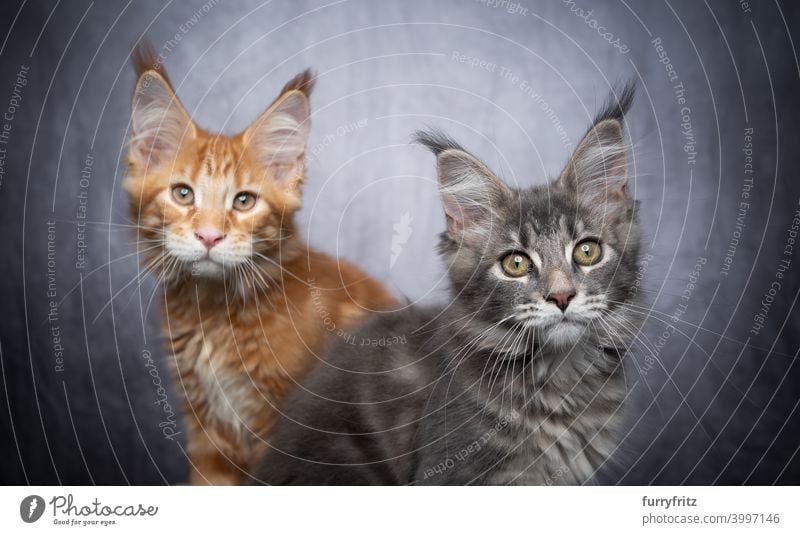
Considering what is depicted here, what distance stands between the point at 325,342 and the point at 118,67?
37.3 inches

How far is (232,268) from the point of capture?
6.86 ft

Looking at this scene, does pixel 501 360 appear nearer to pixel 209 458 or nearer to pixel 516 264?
pixel 516 264

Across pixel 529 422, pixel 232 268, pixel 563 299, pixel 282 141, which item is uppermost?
pixel 282 141

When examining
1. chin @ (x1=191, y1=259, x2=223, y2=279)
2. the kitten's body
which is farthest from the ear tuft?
the kitten's body

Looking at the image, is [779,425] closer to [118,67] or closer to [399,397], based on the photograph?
[399,397]

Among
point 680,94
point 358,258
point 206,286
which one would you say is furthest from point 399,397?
point 680,94

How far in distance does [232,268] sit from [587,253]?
2.94ft

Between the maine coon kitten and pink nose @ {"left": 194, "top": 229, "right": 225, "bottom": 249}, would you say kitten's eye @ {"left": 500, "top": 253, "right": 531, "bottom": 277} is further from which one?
pink nose @ {"left": 194, "top": 229, "right": 225, "bottom": 249}

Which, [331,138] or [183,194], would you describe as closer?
[183,194]

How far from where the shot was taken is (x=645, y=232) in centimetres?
206

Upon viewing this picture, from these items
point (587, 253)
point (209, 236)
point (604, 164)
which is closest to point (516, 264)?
point (587, 253)

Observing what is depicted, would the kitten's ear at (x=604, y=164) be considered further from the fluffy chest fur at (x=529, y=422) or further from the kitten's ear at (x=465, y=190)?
the fluffy chest fur at (x=529, y=422)

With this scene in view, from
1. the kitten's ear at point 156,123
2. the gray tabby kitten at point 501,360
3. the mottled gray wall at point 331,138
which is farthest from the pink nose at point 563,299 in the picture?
the kitten's ear at point 156,123

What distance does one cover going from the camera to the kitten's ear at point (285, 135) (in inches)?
82.6
